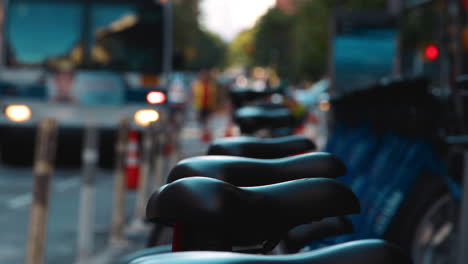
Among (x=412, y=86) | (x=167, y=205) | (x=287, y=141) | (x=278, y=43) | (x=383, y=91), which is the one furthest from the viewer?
(x=278, y=43)

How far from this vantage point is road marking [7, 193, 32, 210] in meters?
10.0

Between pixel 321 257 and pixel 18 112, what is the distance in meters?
12.2

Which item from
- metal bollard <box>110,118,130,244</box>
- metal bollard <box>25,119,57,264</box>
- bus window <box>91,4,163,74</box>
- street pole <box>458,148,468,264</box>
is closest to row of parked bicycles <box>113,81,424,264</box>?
street pole <box>458,148,468,264</box>

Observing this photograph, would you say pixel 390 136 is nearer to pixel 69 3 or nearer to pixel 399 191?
pixel 399 191

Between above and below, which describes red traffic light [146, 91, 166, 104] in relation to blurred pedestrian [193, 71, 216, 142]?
above

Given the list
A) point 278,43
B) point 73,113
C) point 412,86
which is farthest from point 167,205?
point 278,43

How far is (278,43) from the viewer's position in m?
88.0

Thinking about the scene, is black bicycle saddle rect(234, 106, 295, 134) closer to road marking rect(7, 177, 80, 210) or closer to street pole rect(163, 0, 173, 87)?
road marking rect(7, 177, 80, 210)

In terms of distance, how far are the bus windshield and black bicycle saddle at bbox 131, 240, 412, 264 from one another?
1353 cm

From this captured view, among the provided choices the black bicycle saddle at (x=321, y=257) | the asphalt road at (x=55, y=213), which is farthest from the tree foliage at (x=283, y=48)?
the black bicycle saddle at (x=321, y=257)

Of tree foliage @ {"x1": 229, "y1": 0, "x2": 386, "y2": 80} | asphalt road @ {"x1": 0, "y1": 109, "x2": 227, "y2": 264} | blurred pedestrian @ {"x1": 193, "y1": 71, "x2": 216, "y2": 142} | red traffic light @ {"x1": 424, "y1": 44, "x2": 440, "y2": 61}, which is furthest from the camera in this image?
tree foliage @ {"x1": 229, "y1": 0, "x2": 386, "y2": 80}

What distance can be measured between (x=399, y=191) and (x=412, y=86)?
1.64 ft

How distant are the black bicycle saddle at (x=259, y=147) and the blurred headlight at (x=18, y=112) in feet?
34.9

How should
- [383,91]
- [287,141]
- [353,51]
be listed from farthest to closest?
[353,51], [383,91], [287,141]
